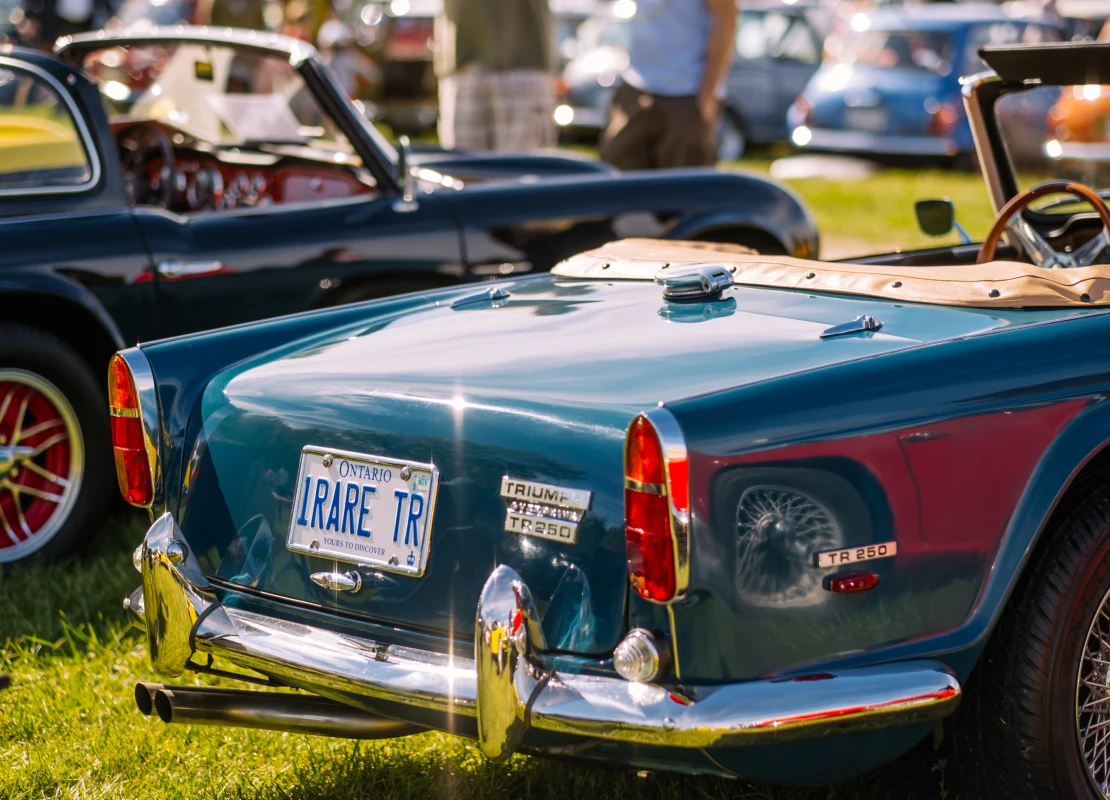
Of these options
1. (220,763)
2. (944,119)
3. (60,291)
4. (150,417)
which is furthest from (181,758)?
(944,119)

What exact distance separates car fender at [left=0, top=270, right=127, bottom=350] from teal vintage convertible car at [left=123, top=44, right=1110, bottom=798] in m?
1.40

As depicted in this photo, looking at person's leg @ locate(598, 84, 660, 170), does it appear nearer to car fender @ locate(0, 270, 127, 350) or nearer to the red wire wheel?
car fender @ locate(0, 270, 127, 350)

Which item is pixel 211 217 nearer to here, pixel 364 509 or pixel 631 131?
pixel 364 509

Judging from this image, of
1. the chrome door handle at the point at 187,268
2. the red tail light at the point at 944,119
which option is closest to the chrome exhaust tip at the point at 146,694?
the chrome door handle at the point at 187,268

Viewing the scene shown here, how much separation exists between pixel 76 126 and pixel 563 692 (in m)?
3.19

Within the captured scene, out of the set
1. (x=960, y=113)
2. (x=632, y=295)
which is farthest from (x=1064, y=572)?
(x=960, y=113)

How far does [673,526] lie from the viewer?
2.20m

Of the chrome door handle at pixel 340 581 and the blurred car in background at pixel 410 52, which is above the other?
the chrome door handle at pixel 340 581

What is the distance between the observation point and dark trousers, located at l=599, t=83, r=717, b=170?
7.11m

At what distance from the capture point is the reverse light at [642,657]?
224 centimetres

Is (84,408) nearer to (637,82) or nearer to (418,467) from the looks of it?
(418,467)

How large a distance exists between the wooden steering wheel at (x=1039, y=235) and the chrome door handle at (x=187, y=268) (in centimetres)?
233

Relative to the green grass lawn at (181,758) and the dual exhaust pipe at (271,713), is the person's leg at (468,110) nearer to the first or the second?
the green grass lawn at (181,758)

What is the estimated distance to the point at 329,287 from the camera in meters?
4.76
